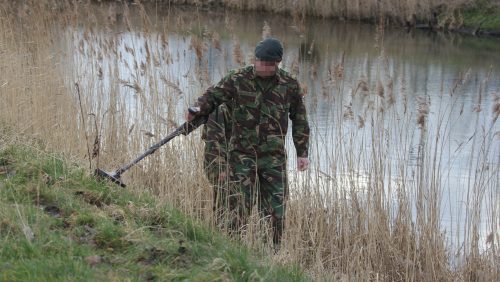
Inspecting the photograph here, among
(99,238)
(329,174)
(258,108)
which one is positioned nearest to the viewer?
(99,238)

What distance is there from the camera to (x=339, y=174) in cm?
570

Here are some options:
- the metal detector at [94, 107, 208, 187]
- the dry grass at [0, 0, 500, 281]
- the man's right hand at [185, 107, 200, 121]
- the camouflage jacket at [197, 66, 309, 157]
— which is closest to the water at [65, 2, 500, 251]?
the dry grass at [0, 0, 500, 281]

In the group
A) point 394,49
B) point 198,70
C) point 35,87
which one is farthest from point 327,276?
point 394,49

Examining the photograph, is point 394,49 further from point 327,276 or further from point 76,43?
point 327,276

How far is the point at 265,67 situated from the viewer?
4.70 metres

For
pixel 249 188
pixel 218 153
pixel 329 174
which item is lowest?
pixel 329 174

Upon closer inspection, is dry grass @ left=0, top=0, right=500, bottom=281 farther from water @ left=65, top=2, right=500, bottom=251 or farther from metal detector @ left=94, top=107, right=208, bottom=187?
metal detector @ left=94, top=107, right=208, bottom=187

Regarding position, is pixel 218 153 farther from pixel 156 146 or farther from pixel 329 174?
pixel 329 174

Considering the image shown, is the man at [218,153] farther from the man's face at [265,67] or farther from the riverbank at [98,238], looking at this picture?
the riverbank at [98,238]

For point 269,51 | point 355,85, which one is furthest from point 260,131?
point 355,85

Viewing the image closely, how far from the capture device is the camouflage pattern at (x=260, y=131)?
4.84 metres

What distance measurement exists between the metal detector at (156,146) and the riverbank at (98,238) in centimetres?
7

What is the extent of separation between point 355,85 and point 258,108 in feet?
12.5

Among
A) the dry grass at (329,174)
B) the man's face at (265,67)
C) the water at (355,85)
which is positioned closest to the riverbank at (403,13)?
the water at (355,85)
